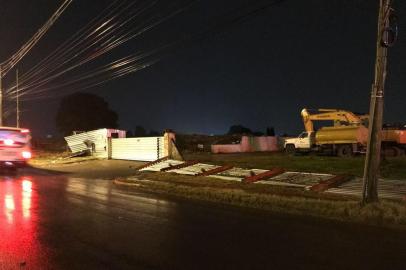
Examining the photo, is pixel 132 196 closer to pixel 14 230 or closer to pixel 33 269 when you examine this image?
pixel 14 230

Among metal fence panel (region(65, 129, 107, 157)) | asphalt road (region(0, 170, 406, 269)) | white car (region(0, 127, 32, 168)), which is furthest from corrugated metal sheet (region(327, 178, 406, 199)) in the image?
metal fence panel (region(65, 129, 107, 157))

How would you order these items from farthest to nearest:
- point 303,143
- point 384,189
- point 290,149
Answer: point 290,149 → point 303,143 → point 384,189

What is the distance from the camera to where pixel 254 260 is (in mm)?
7703

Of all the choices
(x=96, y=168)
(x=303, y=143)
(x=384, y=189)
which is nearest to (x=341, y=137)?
(x=303, y=143)

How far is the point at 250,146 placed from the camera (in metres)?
45.2

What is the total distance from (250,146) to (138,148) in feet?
48.7

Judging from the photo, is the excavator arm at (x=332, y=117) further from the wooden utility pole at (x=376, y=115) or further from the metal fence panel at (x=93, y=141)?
the wooden utility pole at (x=376, y=115)

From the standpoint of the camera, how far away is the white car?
2806cm

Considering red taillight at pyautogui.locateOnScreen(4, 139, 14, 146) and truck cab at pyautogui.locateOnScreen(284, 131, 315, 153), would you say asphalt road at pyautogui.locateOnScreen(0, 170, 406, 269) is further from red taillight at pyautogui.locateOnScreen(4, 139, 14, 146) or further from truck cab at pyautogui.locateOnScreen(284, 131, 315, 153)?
truck cab at pyautogui.locateOnScreen(284, 131, 315, 153)

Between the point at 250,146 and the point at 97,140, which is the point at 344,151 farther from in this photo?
the point at 97,140

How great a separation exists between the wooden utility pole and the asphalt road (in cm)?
198

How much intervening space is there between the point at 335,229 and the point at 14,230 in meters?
6.69

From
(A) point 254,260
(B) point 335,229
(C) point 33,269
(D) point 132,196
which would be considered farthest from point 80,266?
(D) point 132,196

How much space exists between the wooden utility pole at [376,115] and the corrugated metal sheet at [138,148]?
1929 cm
